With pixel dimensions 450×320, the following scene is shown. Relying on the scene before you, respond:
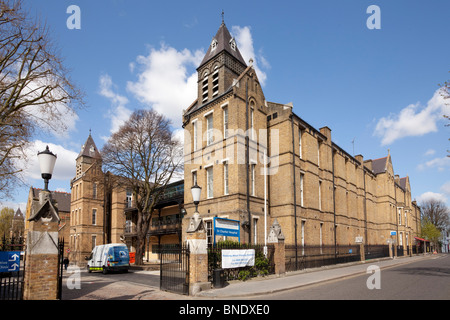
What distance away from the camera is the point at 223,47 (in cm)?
2542

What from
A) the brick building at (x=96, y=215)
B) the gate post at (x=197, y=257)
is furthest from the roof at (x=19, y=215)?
the gate post at (x=197, y=257)

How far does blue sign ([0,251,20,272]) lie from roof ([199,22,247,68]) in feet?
63.9

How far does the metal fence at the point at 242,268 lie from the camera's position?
46.8 ft

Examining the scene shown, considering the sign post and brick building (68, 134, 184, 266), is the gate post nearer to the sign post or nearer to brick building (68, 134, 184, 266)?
the sign post

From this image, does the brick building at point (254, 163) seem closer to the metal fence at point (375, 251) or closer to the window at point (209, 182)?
the window at point (209, 182)

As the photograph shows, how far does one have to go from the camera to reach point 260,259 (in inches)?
675

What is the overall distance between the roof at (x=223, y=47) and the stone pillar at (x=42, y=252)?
20536 mm

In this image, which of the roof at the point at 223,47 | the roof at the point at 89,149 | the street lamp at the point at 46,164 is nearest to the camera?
the street lamp at the point at 46,164

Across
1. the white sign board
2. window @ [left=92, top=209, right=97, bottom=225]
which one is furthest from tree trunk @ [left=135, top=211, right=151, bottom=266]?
window @ [left=92, top=209, right=97, bottom=225]

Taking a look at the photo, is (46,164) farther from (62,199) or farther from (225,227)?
(62,199)

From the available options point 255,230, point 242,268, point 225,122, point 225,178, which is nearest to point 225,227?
point 242,268

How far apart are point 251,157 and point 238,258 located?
966 cm

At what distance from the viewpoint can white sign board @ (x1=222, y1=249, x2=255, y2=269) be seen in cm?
1462
